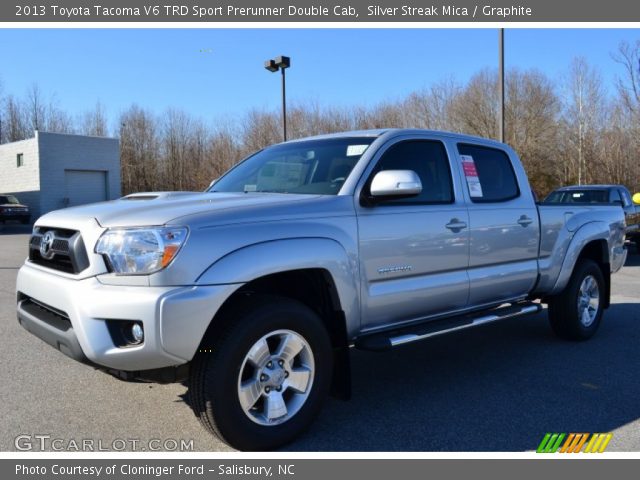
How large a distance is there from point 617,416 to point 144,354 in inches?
125

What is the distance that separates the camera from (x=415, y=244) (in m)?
4.03

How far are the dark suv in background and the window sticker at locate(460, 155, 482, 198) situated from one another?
1060 inches

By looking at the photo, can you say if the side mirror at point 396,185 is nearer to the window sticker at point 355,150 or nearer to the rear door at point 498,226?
the window sticker at point 355,150

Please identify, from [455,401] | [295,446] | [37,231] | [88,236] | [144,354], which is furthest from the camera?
[455,401]

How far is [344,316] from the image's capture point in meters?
3.62

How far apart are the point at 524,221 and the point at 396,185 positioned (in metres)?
1.99

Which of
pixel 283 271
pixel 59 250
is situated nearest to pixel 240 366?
pixel 283 271

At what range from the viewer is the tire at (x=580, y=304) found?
5789 millimetres

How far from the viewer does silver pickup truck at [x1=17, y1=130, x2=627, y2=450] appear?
117 inches

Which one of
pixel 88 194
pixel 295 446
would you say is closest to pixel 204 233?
pixel 295 446

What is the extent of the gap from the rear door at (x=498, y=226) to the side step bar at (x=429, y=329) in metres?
0.16

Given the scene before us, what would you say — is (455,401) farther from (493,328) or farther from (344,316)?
(493,328)

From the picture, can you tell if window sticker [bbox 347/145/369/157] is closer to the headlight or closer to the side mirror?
the side mirror

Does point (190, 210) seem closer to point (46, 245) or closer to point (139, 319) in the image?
point (139, 319)
